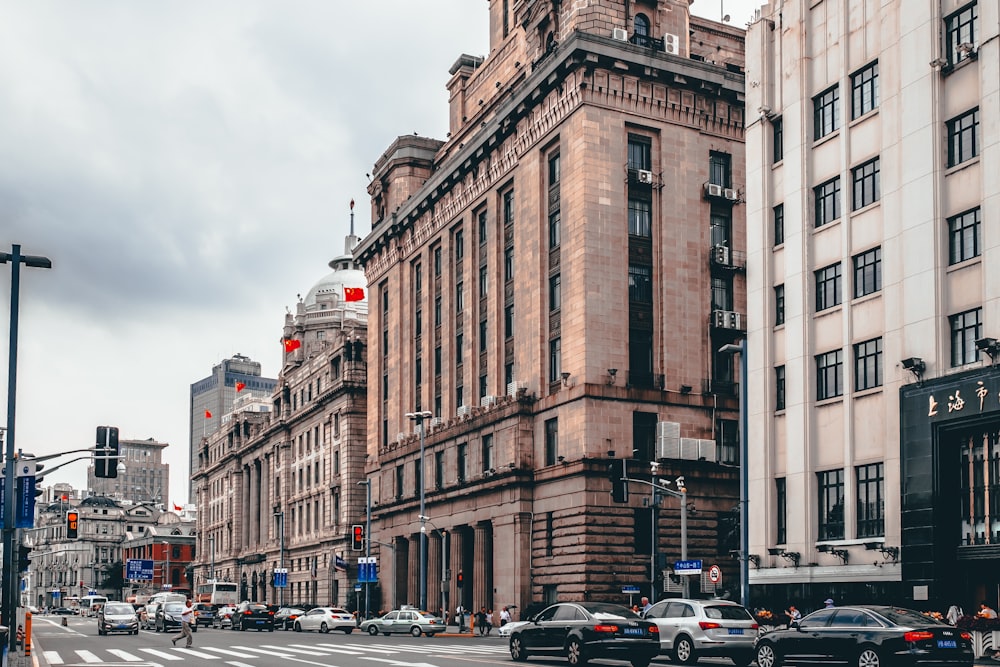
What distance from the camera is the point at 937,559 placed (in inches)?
1422

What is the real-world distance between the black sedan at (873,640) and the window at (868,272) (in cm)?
1605

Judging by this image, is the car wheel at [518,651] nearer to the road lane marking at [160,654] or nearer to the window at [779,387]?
the road lane marking at [160,654]

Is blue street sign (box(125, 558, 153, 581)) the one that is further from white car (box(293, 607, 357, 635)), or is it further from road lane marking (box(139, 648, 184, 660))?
road lane marking (box(139, 648, 184, 660))

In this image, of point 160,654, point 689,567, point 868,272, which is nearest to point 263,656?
point 160,654

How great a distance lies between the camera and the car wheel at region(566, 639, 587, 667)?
28.6m

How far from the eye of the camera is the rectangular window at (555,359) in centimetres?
6092

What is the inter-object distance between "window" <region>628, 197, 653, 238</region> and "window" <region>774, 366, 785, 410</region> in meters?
17.1

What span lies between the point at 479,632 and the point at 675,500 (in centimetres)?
1078

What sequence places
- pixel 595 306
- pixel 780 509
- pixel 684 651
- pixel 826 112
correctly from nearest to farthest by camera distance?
pixel 684 651
pixel 826 112
pixel 780 509
pixel 595 306

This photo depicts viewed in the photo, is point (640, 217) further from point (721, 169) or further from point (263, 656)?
point (263, 656)

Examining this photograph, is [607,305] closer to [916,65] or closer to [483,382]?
[483,382]

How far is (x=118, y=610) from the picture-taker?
59031mm

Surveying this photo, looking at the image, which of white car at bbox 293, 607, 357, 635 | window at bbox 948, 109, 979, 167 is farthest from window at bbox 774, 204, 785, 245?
white car at bbox 293, 607, 357, 635

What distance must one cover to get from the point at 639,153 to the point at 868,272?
22.0 m
